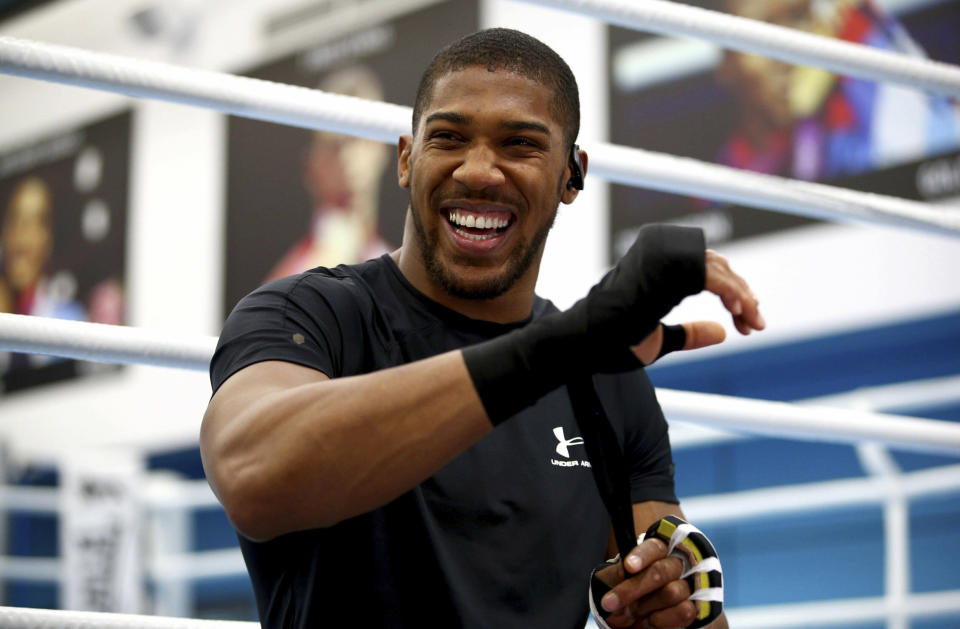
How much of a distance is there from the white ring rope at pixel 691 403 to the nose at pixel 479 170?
310 mm

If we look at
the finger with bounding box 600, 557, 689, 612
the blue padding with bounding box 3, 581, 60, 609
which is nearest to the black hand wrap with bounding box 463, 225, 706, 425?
the finger with bounding box 600, 557, 689, 612

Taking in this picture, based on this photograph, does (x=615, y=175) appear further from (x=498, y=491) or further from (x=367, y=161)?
(x=367, y=161)

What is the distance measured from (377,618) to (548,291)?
359 centimetres

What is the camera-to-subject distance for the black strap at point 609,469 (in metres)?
1.09

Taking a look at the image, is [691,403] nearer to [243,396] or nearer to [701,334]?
[701,334]

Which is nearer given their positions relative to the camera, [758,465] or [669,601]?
[669,601]

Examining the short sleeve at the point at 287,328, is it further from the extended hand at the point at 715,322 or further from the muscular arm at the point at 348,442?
the extended hand at the point at 715,322

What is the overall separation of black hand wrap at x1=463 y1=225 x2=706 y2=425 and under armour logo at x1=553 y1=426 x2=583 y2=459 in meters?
0.34

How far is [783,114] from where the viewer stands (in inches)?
149

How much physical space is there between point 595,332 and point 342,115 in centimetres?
55

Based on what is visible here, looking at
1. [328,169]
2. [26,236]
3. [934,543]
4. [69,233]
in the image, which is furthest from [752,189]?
[26,236]

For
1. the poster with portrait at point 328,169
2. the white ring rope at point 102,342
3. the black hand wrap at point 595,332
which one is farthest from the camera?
the poster with portrait at point 328,169

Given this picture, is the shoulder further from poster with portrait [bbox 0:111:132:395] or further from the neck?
poster with portrait [bbox 0:111:132:395]

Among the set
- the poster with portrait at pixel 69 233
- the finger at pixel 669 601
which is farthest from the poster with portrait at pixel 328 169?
the finger at pixel 669 601
